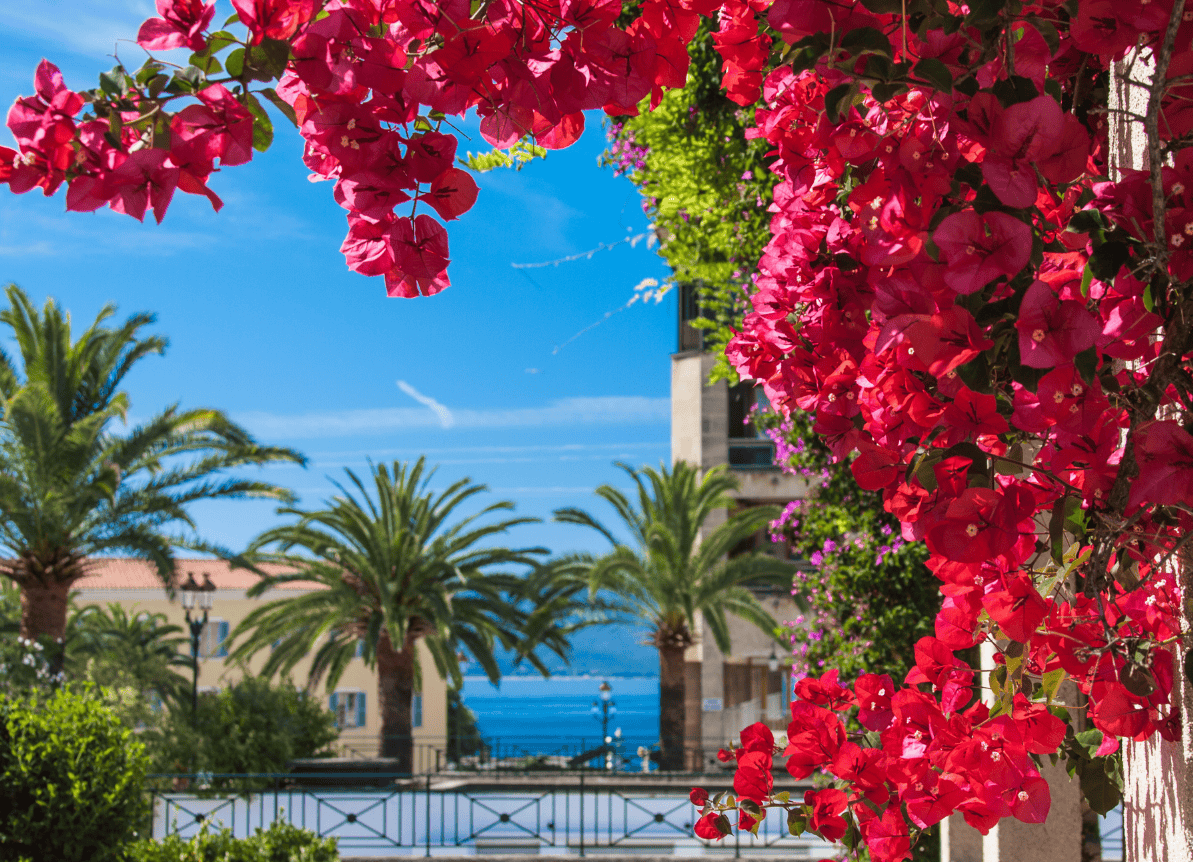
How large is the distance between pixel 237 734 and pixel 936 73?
752 inches

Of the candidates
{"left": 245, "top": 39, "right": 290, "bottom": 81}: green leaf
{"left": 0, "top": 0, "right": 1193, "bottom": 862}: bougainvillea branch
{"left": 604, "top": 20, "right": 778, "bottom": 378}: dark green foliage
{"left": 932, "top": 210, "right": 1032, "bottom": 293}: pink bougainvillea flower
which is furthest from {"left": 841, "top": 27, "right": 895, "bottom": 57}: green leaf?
{"left": 604, "top": 20, "right": 778, "bottom": 378}: dark green foliage

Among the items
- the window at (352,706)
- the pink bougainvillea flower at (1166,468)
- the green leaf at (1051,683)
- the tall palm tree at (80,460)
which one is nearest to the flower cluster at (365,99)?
the pink bougainvillea flower at (1166,468)

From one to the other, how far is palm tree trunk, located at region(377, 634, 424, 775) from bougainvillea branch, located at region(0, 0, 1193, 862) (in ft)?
64.7

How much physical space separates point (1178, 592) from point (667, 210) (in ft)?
20.5

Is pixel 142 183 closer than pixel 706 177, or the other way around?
pixel 142 183

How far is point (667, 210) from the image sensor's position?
764 centimetres

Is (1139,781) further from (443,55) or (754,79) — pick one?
(443,55)

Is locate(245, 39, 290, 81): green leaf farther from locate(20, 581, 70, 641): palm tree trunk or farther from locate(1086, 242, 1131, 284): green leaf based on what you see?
locate(20, 581, 70, 641): palm tree trunk

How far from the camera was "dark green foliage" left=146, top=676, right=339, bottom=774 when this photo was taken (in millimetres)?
17688

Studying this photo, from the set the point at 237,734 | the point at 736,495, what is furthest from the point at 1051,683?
the point at 736,495

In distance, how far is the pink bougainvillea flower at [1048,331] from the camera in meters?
1.06

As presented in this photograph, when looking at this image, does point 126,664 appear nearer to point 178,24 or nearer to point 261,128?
point 261,128

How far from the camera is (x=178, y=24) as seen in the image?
3.46 feet

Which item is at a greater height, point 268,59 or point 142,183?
point 268,59
